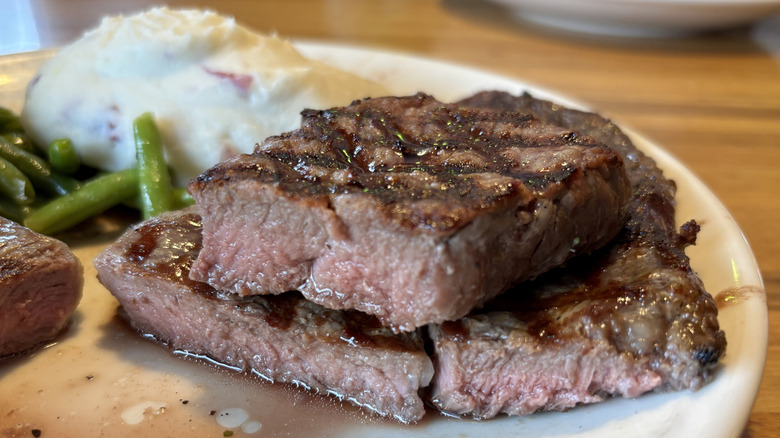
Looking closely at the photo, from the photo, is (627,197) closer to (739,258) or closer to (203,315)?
(739,258)

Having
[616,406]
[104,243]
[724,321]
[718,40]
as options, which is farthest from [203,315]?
[718,40]

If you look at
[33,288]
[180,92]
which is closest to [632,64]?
[180,92]

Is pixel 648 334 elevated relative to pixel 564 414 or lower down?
elevated

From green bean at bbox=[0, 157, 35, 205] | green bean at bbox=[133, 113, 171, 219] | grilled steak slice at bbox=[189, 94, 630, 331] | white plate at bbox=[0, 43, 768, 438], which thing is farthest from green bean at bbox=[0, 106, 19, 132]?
grilled steak slice at bbox=[189, 94, 630, 331]

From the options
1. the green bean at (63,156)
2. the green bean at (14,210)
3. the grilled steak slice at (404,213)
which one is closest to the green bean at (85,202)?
the green bean at (14,210)

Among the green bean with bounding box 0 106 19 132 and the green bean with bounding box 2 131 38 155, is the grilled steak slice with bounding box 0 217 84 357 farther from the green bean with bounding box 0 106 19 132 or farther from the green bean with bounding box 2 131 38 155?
the green bean with bounding box 0 106 19 132
